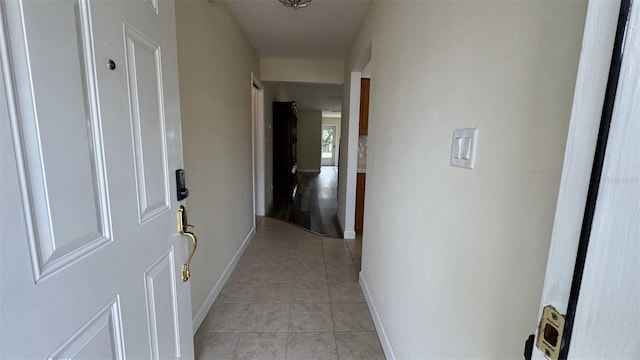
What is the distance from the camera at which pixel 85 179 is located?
60cm

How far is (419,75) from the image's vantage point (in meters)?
1.19

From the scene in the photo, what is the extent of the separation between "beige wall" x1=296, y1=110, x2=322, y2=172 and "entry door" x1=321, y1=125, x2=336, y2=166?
261cm

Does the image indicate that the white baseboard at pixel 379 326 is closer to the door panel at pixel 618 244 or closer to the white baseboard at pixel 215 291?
the white baseboard at pixel 215 291

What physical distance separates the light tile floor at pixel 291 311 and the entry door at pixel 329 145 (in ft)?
35.3

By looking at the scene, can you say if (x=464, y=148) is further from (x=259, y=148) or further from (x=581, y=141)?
(x=259, y=148)

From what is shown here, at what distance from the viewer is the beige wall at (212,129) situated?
1.64m

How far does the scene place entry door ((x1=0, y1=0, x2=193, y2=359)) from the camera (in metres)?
0.46

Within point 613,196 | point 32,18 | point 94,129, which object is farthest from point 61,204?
point 613,196

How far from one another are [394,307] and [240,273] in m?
1.59

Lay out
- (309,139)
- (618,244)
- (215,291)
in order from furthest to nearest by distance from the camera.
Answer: (309,139) < (215,291) < (618,244)

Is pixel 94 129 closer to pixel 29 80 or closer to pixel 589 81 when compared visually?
pixel 29 80

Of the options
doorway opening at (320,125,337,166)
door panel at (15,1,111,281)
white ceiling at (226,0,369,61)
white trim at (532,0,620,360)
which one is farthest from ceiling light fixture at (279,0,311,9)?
doorway opening at (320,125,337,166)

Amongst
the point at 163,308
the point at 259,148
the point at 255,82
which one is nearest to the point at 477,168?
the point at 163,308

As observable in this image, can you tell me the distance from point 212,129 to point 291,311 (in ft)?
4.87
